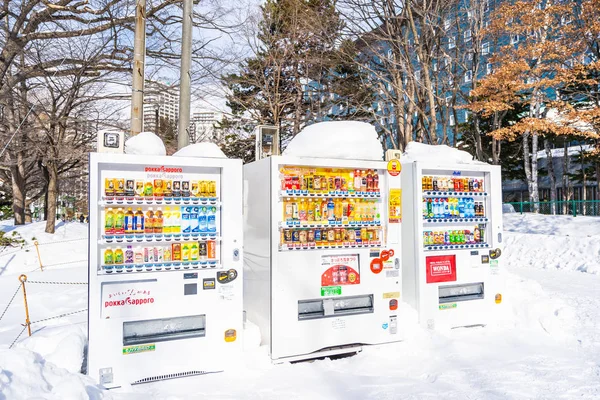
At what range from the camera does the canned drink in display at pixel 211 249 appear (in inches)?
Result: 193

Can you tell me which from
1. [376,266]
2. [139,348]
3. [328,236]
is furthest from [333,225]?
[139,348]

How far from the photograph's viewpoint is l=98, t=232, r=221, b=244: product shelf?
173 inches

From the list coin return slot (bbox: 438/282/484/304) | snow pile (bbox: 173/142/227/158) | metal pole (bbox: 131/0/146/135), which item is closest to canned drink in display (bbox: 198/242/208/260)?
snow pile (bbox: 173/142/227/158)

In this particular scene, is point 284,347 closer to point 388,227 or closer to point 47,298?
point 388,227

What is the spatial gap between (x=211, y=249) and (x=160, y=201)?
0.77 m

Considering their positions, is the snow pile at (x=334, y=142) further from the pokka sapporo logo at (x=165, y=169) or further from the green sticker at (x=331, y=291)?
the green sticker at (x=331, y=291)

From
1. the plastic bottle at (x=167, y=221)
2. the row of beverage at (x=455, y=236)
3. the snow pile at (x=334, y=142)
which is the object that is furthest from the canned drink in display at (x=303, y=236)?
the row of beverage at (x=455, y=236)

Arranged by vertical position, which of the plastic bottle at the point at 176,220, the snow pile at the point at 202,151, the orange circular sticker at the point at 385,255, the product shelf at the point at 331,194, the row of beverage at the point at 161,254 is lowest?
the orange circular sticker at the point at 385,255

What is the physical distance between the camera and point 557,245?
13.0 metres

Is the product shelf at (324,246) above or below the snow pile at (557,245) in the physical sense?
above

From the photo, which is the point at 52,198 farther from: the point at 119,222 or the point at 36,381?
the point at 36,381

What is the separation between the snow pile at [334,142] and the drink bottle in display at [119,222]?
2007mm

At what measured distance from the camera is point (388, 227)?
5711 millimetres

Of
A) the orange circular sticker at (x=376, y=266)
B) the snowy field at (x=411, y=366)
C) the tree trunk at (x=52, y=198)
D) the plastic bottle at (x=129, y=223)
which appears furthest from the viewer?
the tree trunk at (x=52, y=198)
